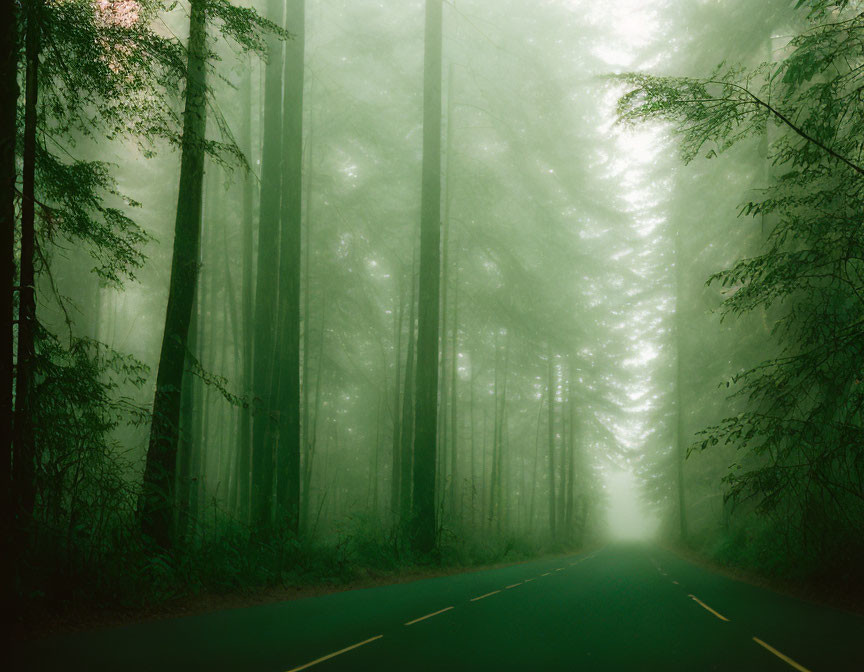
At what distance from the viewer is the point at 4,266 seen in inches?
245

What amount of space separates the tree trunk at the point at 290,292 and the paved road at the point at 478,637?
8.65ft

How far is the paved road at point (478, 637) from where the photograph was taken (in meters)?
5.38

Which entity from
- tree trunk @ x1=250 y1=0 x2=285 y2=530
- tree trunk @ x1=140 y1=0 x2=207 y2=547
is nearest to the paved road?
tree trunk @ x1=140 y1=0 x2=207 y2=547

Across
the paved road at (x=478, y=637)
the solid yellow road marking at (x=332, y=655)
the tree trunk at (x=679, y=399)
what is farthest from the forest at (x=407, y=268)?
the solid yellow road marking at (x=332, y=655)

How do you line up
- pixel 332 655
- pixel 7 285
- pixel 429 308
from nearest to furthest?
1. pixel 332 655
2. pixel 7 285
3. pixel 429 308

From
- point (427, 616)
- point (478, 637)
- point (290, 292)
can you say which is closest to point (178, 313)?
point (290, 292)

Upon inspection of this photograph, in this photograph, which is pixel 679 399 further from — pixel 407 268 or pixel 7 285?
pixel 7 285

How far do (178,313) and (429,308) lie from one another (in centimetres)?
787

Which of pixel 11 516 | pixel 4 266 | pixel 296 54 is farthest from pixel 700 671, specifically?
pixel 296 54

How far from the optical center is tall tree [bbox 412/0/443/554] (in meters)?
15.5

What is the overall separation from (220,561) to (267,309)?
514 centimetres

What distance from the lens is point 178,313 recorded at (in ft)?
30.5

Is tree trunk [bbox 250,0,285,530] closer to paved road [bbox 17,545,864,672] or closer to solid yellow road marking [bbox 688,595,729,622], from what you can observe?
paved road [bbox 17,545,864,672]

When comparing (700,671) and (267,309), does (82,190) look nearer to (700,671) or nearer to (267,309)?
(267,309)
